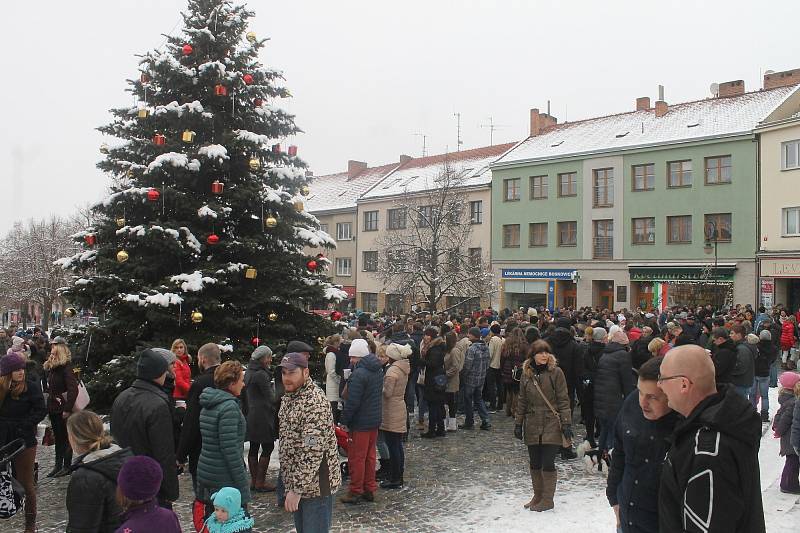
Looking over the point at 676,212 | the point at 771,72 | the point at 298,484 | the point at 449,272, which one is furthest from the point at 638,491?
the point at 771,72

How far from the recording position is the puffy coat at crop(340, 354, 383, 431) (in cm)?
717

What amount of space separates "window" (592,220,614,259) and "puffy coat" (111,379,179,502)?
35477 mm

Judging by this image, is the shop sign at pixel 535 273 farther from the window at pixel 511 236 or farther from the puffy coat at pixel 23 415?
the puffy coat at pixel 23 415

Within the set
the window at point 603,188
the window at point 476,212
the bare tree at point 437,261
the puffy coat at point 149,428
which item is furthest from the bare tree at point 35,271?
the puffy coat at point 149,428

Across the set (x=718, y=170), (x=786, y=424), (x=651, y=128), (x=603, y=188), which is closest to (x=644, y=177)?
(x=603, y=188)

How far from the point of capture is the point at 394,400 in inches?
318

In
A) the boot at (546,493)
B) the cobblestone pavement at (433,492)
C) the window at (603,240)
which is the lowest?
the cobblestone pavement at (433,492)

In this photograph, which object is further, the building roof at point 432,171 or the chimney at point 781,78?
the building roof at point 432,171

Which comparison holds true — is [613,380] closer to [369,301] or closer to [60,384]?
[60,384]

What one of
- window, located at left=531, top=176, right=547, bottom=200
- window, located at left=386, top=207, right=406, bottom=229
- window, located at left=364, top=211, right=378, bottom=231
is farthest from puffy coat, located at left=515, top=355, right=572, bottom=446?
window, located at left=364, top=211, right=378, bottom=231

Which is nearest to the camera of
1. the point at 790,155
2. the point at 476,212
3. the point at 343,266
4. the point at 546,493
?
the point at 546,493

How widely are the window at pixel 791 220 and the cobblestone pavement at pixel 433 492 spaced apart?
26.8 meters

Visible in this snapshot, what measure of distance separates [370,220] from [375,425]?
43.0m

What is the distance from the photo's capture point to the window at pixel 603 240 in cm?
3772
